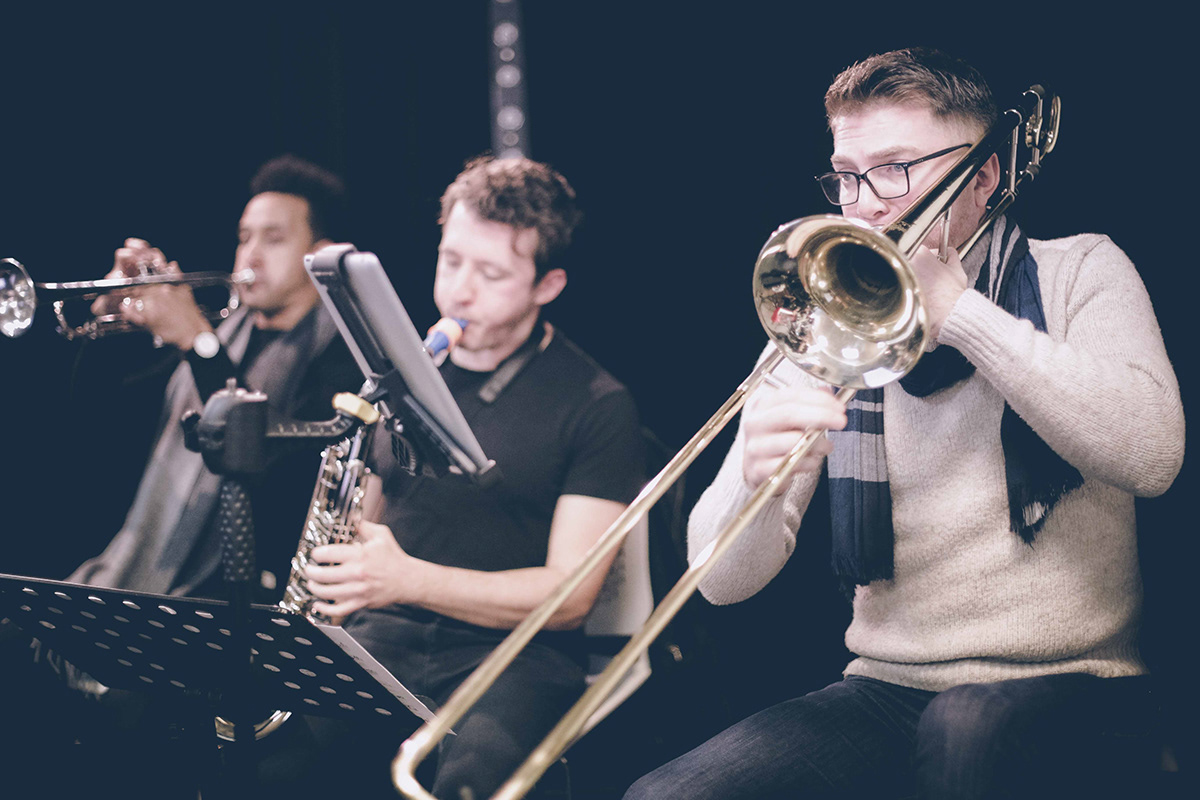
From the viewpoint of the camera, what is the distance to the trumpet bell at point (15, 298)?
2543mm

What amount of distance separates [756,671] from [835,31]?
168cm

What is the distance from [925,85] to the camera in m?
1.63

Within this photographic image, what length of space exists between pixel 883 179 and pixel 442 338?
0.92m

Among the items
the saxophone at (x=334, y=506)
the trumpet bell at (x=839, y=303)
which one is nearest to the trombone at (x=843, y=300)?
the trumpet bell at (x=839, y=303)

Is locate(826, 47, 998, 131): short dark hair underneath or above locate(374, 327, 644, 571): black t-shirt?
above

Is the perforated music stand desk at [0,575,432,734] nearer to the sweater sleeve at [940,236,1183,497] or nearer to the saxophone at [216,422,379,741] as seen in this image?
the saxophone at [216,422,379,741]

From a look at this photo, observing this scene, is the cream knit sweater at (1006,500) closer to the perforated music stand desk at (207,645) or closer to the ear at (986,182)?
the ear at (986,182)

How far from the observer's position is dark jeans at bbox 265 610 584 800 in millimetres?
1807

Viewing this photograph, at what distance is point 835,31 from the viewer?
7.68ft

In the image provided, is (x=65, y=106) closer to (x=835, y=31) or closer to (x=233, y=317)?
(x=233, y=317)

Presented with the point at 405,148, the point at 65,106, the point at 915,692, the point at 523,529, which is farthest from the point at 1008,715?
the point at 65,106

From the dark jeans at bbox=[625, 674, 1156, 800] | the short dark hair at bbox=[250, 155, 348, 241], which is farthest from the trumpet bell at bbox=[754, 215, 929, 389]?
the short dark hair at bbox=[250, 155, 348, 241]

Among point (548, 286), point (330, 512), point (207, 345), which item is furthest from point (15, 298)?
point (548, 286)

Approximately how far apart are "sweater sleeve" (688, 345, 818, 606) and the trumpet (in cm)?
177
